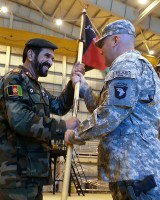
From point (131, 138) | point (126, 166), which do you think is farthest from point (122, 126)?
point (126, 166)

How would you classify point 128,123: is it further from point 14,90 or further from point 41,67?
point 41,67

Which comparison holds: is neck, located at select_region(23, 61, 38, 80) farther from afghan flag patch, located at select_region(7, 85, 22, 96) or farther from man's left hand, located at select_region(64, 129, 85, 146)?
man's left hand, located at select_region(64, 129, 85, 146)

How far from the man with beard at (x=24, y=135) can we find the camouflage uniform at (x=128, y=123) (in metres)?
0.35

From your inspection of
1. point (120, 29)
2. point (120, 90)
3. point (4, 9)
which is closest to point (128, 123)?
point (120, 90)

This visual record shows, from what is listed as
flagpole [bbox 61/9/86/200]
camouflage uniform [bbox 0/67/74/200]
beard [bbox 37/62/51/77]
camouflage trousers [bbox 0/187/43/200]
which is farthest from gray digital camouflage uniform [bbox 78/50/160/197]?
beard [bbox 37/62/51/77]

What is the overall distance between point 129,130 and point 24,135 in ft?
2.70

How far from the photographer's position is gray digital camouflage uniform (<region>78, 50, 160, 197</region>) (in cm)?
199

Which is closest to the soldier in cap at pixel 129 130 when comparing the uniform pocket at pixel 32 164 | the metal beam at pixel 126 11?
the uniform pocket at pixel 32 164

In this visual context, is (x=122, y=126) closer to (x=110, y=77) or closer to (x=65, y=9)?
(x=110, y=77)

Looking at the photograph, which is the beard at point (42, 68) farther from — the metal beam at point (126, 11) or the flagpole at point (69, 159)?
the metal beam at point (126, 11)

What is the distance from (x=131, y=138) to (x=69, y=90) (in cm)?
122

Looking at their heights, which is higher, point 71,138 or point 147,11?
point 147,11

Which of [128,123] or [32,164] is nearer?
[128,123]

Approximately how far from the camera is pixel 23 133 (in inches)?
91.6
